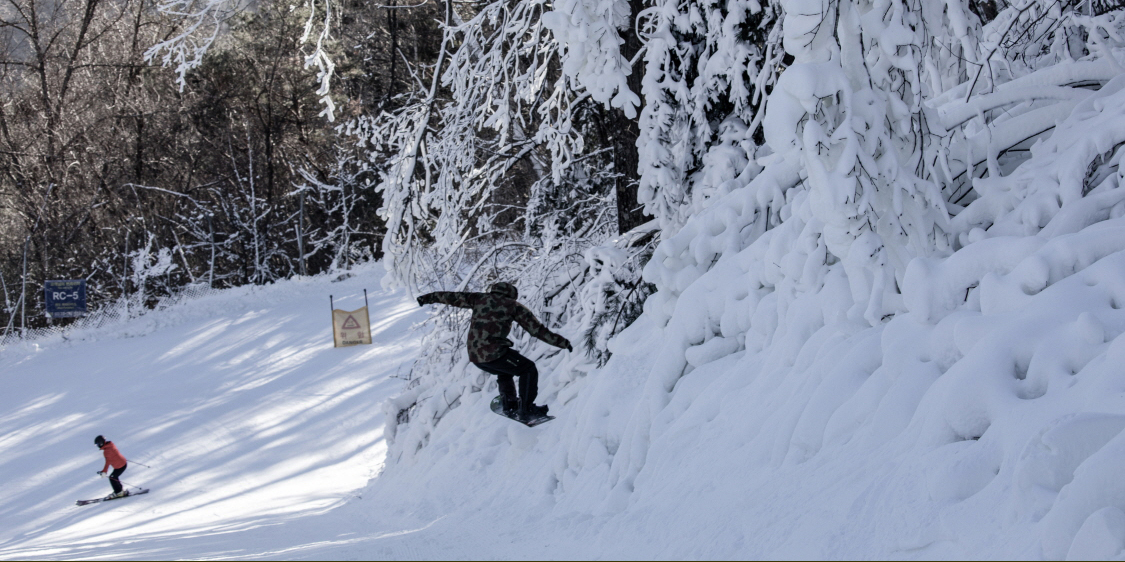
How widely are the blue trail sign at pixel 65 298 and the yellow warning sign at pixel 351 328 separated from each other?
7504 mm

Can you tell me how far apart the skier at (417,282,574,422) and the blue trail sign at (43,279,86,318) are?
733 inches

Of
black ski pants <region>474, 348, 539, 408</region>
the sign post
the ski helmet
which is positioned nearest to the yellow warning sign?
the sign post

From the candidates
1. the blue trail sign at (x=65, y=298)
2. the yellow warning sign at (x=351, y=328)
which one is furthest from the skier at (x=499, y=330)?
the blue trail sign at (x=65, y=298)

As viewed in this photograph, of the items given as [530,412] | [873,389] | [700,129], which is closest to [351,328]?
[530,412]

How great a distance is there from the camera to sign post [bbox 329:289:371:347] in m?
18.9

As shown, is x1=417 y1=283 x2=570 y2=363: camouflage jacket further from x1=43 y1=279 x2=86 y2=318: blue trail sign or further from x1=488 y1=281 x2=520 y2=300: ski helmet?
x1=43 y1=279 x2=86 y2=318: blue trail sign

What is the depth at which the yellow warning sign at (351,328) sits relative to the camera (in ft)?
62.1

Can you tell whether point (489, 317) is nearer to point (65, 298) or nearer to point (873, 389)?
point (873, 389)

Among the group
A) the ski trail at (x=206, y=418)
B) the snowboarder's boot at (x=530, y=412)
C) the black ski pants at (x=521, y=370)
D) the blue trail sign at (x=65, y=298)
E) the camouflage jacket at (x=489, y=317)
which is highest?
the blue trail sign at (x=65, y=298)

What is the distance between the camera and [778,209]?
226 inches

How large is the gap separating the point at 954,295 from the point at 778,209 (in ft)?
6.69

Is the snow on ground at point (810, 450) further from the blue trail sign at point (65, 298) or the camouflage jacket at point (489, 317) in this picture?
the blue trail sign at point (65, 298)

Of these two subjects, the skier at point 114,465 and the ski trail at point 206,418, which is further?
the skier at point 114,465

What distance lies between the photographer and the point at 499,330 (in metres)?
6.66
